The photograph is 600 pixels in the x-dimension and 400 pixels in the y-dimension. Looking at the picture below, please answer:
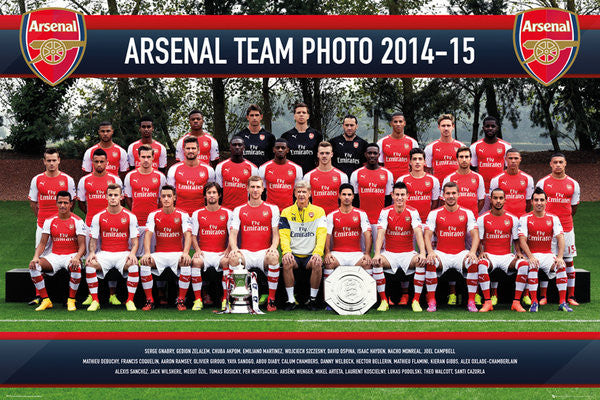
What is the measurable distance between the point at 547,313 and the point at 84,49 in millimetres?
6067

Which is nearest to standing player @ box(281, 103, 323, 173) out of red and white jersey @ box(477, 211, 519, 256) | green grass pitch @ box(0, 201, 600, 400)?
green grass pitch @ box(0, 201, 600, 400)

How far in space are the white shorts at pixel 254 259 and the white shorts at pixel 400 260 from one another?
59.6 inches

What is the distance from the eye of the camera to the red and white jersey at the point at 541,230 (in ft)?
29.5

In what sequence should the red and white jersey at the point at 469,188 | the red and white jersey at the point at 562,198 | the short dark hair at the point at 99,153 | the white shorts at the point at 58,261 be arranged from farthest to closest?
the red and white jersey at the point at 562,198
the red and white jersey at the point at 469,188
the short dark hair at the point at 99,153
the white shorts at the point at 58,261

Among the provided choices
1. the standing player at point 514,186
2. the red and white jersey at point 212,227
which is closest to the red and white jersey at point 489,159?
the standing player at point 514,186

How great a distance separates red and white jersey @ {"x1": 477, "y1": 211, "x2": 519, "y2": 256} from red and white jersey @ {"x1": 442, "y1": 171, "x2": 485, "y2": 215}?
16.4 inches

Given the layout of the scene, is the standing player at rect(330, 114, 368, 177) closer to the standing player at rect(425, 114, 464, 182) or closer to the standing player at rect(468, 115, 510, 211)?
the standing player at rect(425, 114, 464, 182)

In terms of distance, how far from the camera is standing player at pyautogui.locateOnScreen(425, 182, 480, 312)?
28.2 ft

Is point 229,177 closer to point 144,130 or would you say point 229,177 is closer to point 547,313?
point 144,130

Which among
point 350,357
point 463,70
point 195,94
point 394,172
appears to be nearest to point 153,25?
point 463,70

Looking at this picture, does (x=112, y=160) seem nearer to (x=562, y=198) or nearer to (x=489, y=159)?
(x=489, y=159)

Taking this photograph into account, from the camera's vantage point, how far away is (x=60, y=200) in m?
8.90

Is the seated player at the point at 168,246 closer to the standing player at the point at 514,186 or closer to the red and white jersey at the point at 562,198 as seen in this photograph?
the standing player at the point at 514,186

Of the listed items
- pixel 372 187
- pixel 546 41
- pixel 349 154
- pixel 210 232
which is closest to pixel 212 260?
pixel 210 232
